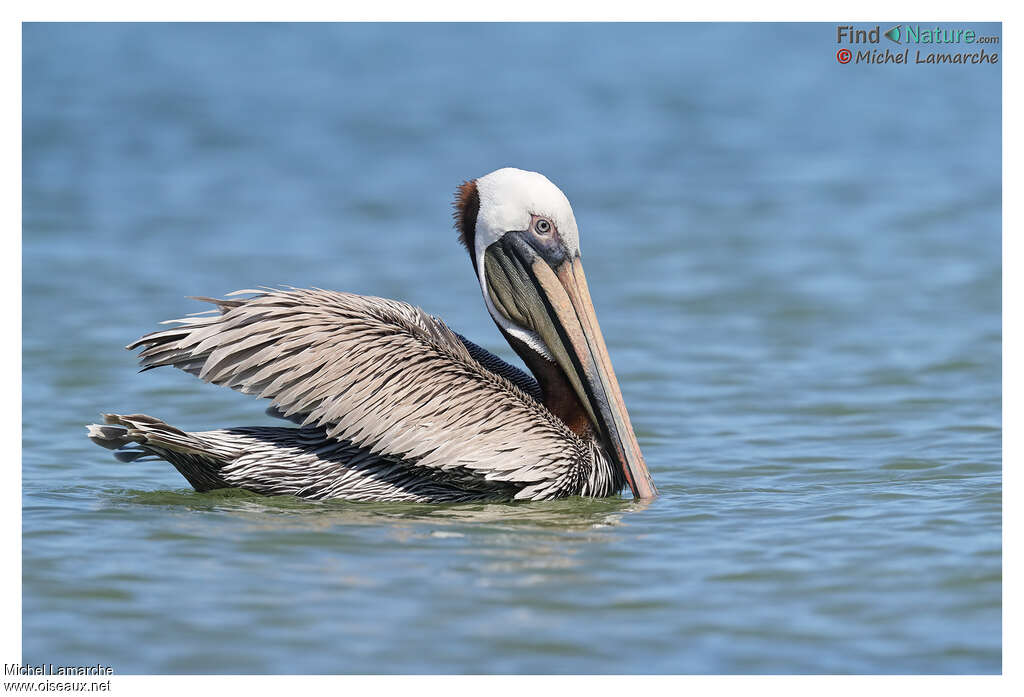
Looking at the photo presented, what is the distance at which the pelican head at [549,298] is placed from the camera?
592 centimetres

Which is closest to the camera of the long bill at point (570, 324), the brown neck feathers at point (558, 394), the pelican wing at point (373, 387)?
the pelican wing at point (373, 387)

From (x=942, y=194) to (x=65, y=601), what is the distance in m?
11.6

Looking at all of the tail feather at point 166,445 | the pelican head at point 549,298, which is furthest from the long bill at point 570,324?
the tail feather at point 166,445

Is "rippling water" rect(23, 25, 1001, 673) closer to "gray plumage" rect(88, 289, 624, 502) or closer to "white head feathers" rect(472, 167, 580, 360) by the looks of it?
"gray plumage" rect(88, 289, 624, 502)

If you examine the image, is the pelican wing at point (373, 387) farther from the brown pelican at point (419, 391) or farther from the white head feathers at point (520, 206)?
the white head feathers at point (520, 206)

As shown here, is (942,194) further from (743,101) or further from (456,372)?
(456,372)

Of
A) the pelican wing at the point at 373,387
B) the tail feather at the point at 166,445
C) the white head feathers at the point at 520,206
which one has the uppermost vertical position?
the white head feathers at the point at 520,206

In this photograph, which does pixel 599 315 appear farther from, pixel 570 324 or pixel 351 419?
pixel 351 419

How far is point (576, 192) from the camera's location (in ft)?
47.4

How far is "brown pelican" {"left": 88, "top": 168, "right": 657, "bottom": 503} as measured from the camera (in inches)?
218

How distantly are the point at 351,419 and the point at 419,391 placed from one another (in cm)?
31

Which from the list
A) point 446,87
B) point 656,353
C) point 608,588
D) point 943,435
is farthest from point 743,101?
point 608,588

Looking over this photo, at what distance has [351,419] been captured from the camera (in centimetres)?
554

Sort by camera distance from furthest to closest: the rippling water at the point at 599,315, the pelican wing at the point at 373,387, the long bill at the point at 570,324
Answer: the long bill at the point at 570,324
the pelican wing at the point at 373,387
the rippling water at the point at 599,315
